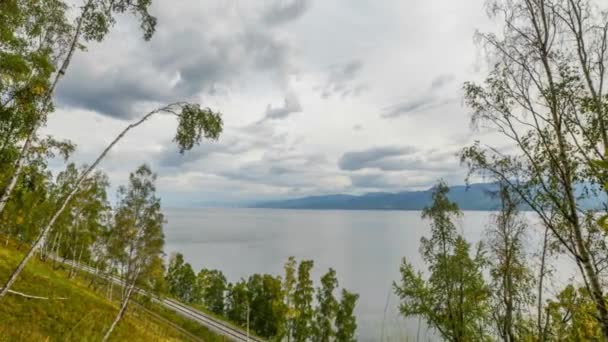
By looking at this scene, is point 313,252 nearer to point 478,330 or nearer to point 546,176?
point 478,330

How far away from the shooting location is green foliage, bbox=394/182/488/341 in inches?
682

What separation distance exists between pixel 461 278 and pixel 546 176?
36.7 feet

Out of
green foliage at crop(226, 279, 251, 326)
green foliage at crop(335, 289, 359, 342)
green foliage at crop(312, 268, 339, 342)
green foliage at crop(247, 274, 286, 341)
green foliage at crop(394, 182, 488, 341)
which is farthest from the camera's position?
green foliage at crop(226, 279, 251, 326)

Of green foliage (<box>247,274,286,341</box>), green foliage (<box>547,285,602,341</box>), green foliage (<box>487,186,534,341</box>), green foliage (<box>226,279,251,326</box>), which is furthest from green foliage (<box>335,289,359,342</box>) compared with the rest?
green foliage (<box>547,285,602,341</box>)

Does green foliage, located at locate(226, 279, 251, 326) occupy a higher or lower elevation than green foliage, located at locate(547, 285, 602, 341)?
lower

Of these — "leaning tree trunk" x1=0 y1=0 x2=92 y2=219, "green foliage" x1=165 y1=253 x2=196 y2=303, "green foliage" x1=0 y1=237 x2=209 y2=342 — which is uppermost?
"leaning tree trunk" x1=0 y1=0 x2=92 y2=219

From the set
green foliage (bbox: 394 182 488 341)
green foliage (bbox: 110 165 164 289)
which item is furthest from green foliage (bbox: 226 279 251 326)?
green foliage (bbox: 394 182 488 341)

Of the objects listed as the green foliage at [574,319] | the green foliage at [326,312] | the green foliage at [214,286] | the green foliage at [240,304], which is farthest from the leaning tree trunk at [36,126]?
the green foliage at [214,286]

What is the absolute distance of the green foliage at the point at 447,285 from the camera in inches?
682

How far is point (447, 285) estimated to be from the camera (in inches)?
724

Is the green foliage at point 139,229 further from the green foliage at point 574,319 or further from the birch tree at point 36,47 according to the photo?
the green foliage at point 574,319

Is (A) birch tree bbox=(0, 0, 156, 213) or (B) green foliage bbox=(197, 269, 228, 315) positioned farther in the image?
(B) green foliage bbox=(197, 269, 228, 315)

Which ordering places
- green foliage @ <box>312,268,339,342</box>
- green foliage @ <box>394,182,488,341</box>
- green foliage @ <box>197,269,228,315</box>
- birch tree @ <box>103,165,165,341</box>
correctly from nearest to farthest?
green foliage @ <box>394,182,488,341</box> < birch tree @ <box>103,165,165,341</box> < green foliage @ <box>312,268,339,342</box> < green foliage @ <box>197,269,228,315</box>

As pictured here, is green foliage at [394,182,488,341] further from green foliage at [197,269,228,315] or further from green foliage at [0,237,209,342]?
green foliage at [197,269,228,315]
